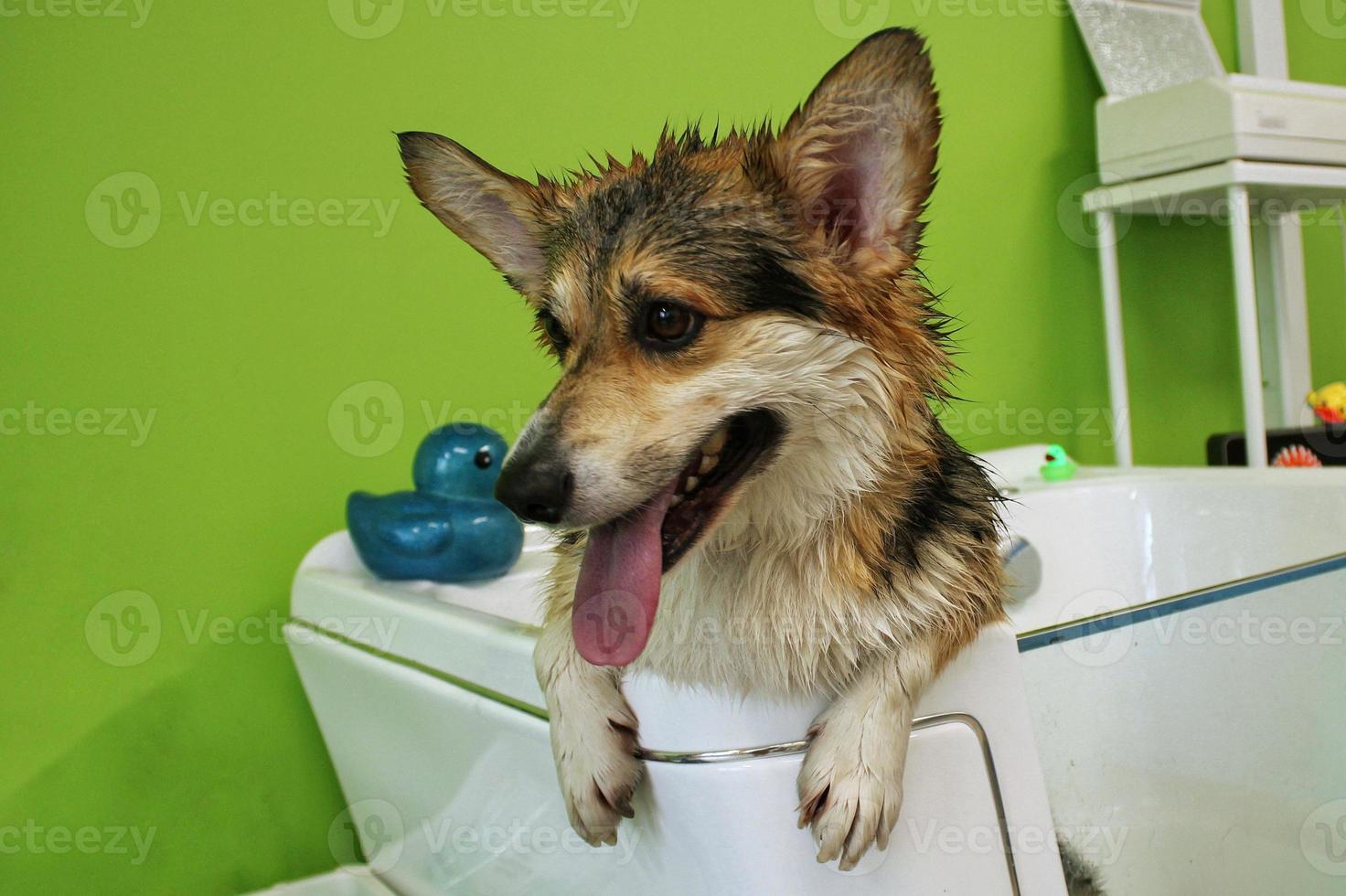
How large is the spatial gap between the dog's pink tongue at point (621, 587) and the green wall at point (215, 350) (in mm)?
998

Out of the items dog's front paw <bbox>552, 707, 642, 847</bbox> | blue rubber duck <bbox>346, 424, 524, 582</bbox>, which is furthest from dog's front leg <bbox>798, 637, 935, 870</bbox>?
blue rubber duck <bbox>346, 424, 524, 582</bbox>

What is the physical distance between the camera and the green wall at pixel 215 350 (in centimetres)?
147

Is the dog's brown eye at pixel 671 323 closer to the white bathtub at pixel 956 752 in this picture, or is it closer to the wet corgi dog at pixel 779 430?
the wet corgi dog at pixel 779 430

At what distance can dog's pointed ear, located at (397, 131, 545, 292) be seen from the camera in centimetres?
89

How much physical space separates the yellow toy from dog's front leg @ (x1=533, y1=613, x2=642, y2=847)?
2248mm

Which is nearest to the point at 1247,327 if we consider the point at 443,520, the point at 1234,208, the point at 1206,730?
the point at 1234,208

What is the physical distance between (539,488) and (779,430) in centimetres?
20

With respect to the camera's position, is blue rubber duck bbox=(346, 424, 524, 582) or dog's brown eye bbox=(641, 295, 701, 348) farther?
blue rubber duck bbox=(346, 424, 524, 582)

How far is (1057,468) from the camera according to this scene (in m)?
2.16

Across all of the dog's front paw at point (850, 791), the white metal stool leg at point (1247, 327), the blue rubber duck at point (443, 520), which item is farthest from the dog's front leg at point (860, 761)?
the white metal stool leg at point (1247, 327)

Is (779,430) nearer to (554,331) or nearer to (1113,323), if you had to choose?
(554,331)

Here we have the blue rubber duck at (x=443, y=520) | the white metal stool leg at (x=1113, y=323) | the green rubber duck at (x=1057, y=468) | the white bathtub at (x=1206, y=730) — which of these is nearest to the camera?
the white bathtub at (x=1206, y=730)

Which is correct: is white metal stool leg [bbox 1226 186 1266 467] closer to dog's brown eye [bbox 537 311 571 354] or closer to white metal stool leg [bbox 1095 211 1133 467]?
white metal stool leg [bbox 1095 211 1133 467]

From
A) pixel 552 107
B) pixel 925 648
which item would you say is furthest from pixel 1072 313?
pixel 925 648
